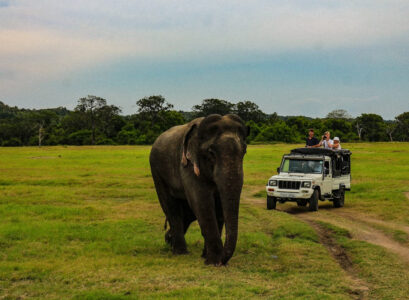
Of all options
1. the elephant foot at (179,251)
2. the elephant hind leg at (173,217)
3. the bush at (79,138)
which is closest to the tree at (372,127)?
the bush at (79,138)

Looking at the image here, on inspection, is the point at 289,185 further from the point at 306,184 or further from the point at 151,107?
the point at 151,107

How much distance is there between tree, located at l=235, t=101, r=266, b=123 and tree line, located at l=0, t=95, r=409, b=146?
39 cm

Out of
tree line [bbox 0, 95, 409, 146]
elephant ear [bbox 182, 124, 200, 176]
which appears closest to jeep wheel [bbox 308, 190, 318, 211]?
elephant ear [bbox 182, 124, 200, 176]

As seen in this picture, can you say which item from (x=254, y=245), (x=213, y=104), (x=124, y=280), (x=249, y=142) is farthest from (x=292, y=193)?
(x=213, y=104)

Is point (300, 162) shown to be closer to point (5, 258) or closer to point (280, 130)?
point (5, 258)

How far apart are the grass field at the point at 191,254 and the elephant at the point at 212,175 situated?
51cm

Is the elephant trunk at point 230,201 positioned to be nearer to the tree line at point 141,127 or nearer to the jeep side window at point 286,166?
the jeep side window at point 286,166

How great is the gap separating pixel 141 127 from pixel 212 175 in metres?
98.4

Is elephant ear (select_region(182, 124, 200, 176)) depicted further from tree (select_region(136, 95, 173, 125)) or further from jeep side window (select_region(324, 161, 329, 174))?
tree (select_region(136, 95, 173, 125))

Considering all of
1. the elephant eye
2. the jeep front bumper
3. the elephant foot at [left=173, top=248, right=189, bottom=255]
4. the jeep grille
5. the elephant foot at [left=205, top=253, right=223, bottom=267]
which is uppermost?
the elephant eye

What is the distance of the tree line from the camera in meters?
99.6

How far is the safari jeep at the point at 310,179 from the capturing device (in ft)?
57.1

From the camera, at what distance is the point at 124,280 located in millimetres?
7961

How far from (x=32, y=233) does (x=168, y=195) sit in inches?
161
